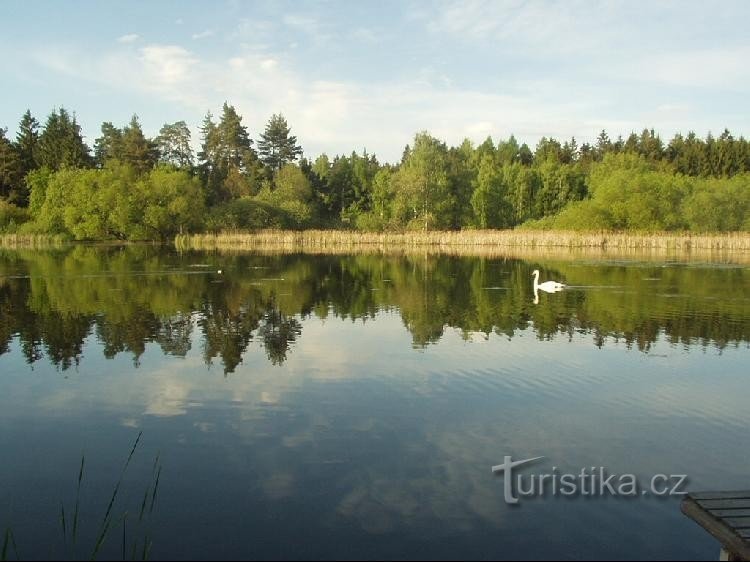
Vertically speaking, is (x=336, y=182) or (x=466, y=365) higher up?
(x=336, y=182)

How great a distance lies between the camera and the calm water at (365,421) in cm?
561

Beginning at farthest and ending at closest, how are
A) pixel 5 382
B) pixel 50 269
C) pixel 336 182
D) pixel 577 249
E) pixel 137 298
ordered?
pixel 336 182
pixel 577 249
pixel 50 269
pixel 137 298
pixel 5 382

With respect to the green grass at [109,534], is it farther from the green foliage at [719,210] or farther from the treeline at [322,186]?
the green foliage at [719,210]

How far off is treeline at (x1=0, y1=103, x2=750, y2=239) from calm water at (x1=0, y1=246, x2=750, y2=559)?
44643mm

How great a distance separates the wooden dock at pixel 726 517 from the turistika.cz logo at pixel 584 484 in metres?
1.39

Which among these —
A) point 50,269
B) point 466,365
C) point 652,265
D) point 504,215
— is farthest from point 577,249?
point 466,365

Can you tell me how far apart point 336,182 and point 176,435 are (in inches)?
3189

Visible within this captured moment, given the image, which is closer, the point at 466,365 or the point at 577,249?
the point at 466,365

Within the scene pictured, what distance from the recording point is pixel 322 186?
8456cm

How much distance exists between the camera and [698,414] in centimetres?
880

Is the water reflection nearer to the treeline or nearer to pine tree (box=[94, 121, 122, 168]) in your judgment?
the treeline

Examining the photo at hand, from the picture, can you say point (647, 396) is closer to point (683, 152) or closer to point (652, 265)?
point (652, 265)

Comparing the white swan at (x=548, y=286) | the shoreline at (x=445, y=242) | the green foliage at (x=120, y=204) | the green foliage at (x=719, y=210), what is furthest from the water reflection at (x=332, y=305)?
the green foliage at (x=719, y=210)

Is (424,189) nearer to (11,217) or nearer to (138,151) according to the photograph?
(138,151)
